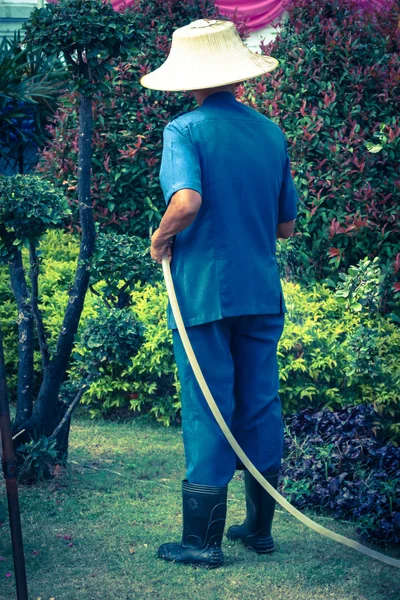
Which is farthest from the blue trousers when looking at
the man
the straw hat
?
the straw hat


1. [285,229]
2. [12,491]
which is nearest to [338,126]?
[285,229]

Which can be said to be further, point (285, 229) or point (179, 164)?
point (285, 229)

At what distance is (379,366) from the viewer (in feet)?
16.0

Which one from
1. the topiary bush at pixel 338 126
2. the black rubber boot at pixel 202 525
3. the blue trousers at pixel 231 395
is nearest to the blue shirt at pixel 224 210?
the blue trousers at pixel 231 395

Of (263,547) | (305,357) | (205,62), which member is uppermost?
(205,62)

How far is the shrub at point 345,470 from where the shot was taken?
3.74 metres

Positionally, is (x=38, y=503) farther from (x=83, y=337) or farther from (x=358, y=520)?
(x=358, y=520)

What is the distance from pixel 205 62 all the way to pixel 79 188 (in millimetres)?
1198

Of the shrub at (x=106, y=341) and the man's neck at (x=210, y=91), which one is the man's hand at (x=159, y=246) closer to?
the man's neck at (x=210, y=91)

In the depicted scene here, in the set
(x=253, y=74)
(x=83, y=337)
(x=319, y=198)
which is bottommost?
(x=83, y=337)

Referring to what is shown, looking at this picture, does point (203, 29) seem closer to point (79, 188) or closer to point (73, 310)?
point (79, 188)

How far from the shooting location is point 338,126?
5.98 m

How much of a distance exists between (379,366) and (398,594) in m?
1.90

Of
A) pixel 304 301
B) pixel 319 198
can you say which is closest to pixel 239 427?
pixel 304 301
